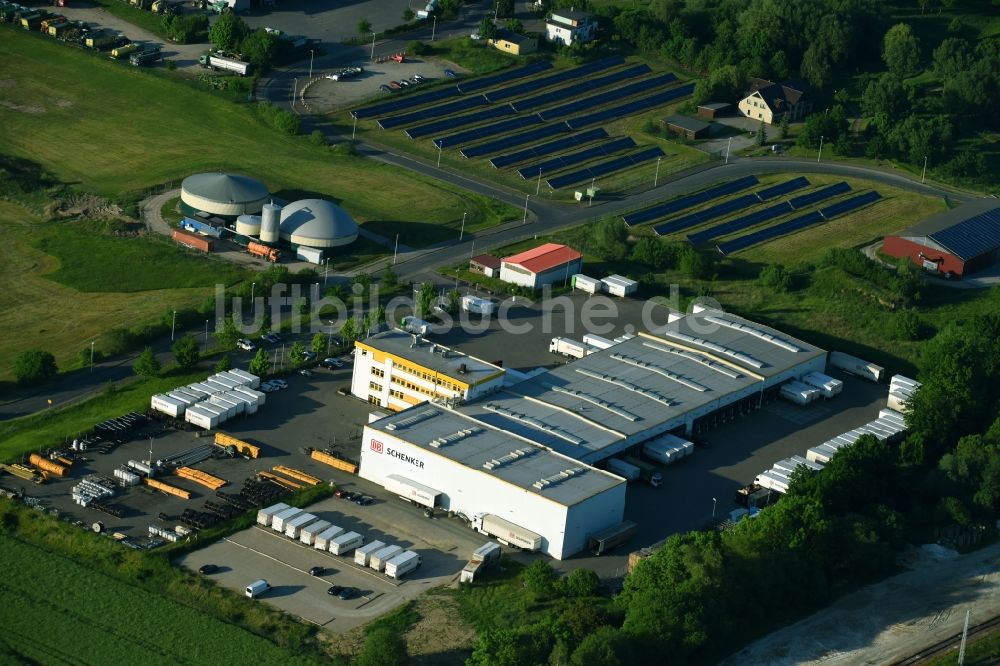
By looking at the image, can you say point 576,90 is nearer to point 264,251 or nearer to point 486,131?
point 486,131

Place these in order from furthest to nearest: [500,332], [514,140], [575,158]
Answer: [514,140]
[575,158]
[500,332]

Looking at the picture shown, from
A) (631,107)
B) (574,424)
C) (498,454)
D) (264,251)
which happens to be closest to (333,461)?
(498,454)

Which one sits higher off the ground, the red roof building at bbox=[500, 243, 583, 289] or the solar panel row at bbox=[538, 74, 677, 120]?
the solar panel row at bbox=[538, 74, 677, 120]

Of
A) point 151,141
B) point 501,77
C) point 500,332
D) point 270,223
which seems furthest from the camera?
point 501,77

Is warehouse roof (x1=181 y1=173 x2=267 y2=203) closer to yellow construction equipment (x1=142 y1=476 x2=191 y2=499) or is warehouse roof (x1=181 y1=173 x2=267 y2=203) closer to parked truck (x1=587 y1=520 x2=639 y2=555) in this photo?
yellow construction equipment (x1=142 y1=476 x2=191 y2=499)

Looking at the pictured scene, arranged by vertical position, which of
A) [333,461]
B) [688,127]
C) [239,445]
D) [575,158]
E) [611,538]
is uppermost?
[688,127]

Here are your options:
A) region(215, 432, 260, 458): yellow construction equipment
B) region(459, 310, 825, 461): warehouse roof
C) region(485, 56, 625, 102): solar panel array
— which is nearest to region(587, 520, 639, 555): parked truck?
region(459, 310, 825, 461): warehouse roof

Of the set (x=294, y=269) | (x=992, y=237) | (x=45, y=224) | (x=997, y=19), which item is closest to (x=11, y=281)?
(x=45, y=224)

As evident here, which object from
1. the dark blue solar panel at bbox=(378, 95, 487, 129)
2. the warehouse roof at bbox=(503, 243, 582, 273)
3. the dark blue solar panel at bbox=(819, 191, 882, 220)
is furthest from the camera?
the dark blue solar panel at bbox=(378, 95, 487, 129)
